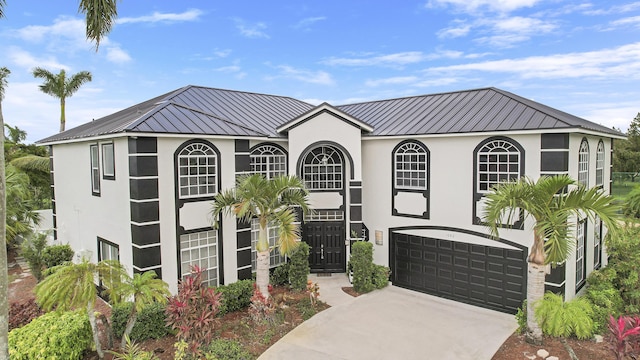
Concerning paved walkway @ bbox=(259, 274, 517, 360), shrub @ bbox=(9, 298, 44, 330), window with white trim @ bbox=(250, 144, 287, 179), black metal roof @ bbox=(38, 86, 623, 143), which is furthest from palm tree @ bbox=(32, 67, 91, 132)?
paved walkway @ bbox=(259, 274, 517, 360)

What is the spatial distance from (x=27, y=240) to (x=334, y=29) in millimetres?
16404

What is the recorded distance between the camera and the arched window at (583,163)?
12461 mm

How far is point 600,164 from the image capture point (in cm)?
1512

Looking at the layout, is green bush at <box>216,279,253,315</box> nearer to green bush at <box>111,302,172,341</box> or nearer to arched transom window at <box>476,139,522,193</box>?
green bush at <box>111,302,172,341</box>

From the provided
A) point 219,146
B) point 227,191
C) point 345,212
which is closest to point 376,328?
point 345,212

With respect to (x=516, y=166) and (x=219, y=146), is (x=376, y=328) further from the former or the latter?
(x=219, y=146)

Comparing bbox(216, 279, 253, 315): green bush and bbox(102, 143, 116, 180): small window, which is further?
bbox(102, 143, 116, 180): small window

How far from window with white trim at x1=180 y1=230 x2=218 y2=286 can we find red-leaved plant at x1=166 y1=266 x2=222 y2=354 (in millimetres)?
2473

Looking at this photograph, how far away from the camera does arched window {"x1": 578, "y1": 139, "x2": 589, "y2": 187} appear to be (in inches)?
491

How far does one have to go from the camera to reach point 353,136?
47.9ft

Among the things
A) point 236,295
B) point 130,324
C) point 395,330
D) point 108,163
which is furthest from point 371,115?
point 130,324

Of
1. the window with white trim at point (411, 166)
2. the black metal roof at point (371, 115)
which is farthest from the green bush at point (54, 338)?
the window with white trim at point (411, 166)

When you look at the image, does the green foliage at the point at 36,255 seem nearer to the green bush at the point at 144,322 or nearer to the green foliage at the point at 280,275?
the green bush at the point at 144,322

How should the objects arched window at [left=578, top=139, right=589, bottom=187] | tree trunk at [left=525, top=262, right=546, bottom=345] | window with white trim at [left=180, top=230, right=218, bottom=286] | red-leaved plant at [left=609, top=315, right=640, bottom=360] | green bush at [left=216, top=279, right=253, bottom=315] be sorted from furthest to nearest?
arched window at [left=578, top=139, right=589, bottom=187], window with white trim at [left=180, top=230, right=218, bottom=286], green bush at [left=216, top=279, right=253, bottom=315], tree trunk at [left=525, top=262, right=546, bottom=345], red-leaved plant at [left=609, top=315, right=640, bottom=360]
